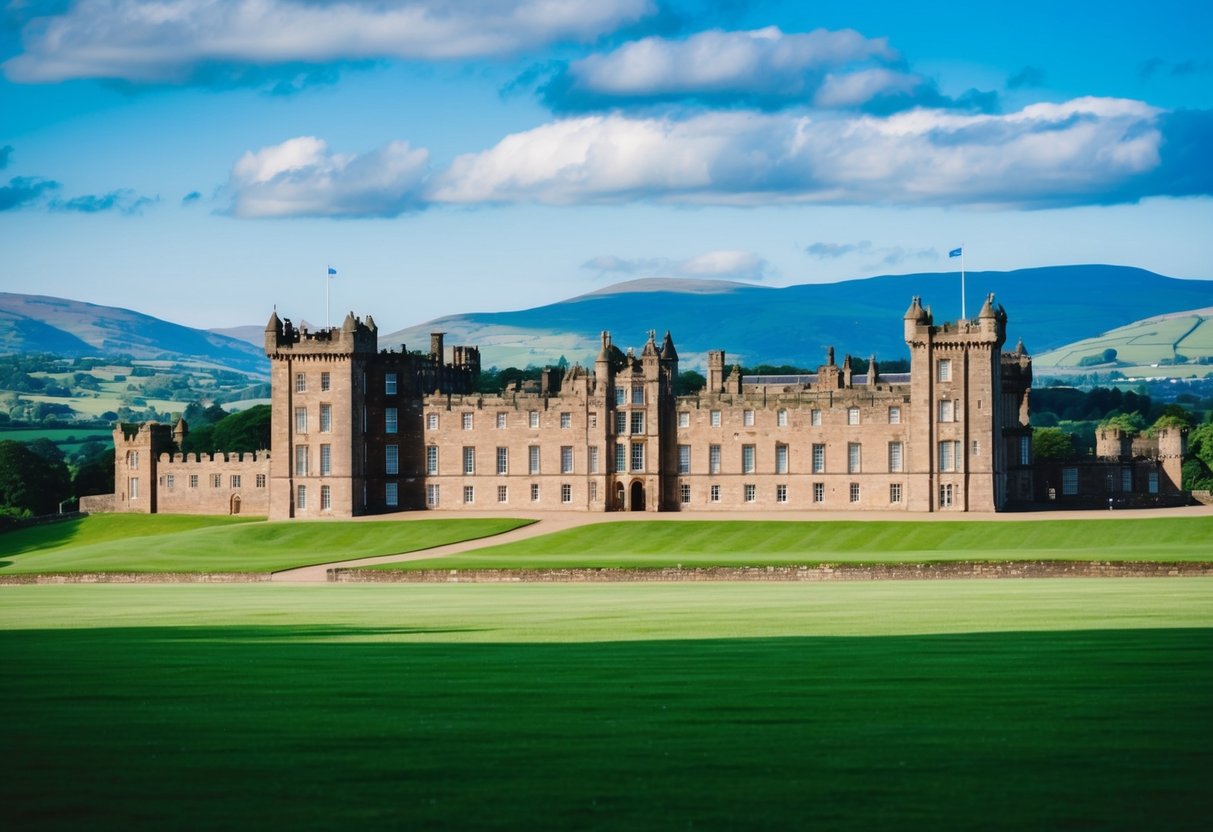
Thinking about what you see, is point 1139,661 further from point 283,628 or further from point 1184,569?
point 1184,569

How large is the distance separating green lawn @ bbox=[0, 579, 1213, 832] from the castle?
6823cm

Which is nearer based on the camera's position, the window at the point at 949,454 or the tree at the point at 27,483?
the window at the point at 949,454

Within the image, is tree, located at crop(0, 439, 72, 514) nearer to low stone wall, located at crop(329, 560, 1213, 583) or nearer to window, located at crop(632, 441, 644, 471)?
window, located at crop(632, 441, 644, 471)

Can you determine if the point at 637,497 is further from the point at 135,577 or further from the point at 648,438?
the point at 135,577

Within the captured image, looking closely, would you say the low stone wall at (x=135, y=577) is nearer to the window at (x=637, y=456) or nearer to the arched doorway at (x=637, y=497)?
the window at (x=637, y=456)

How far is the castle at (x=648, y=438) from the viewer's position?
101 m

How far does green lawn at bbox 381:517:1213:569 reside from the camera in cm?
7006

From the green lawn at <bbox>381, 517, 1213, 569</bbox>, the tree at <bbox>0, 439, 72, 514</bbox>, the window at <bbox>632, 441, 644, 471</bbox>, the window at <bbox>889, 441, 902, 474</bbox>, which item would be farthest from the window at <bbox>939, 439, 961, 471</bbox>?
the tree at <bbox>0, 439, 72, 514</bbox>

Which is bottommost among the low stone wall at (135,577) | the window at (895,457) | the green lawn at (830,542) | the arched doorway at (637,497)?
the low stone wall at (135,577)

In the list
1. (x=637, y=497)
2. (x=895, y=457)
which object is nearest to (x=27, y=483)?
(x=637, y=497)

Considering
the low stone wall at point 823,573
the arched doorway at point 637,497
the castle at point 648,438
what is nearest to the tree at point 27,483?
the castle at point 648,438

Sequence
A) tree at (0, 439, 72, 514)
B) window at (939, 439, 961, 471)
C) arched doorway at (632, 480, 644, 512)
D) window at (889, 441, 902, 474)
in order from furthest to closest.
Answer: tree at (0, 439, 72, 514) → arched doorway at (632, 480, 644, 512) → window at (889, 441, 902, 474) → window at (939, 439, 961, 471)

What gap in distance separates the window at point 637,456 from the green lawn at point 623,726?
2869 inches

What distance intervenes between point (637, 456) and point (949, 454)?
18.4 m
